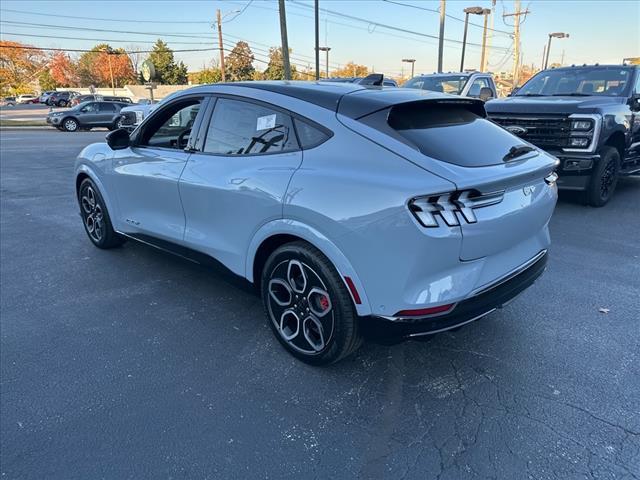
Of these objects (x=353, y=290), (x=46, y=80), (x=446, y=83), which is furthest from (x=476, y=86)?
(x=46, y=80)

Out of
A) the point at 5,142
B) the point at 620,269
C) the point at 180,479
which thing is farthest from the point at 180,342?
the point at 5,142

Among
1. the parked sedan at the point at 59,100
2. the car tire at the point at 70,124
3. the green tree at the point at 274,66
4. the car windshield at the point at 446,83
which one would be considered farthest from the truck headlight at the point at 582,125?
the green tree at the point at 274,66

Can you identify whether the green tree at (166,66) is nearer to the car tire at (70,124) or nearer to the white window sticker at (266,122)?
the car tire at (70,124)

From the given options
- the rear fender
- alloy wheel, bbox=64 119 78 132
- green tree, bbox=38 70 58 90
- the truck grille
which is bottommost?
alloy wheel, bbox=64 119 78 132

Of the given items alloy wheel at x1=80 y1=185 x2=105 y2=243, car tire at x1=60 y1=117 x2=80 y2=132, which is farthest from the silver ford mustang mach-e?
car tire at x1=60 y1=117 x2=80 y2=132

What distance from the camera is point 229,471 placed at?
2.12 m

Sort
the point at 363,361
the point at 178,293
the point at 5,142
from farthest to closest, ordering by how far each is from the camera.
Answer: the point at 5,142
the point at 178,293
the point at 363,361

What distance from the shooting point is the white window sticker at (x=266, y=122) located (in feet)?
9.68

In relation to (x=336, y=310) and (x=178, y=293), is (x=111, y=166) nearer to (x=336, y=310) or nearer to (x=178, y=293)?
(x=178, y=293)

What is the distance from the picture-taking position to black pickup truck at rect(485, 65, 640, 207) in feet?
20.8

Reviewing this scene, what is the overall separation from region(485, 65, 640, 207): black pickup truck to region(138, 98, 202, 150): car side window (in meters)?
4.74

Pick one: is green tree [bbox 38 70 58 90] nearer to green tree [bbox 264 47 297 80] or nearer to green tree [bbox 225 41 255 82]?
green tree [bbox 225 41 255 82]

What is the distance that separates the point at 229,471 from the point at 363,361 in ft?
3.72

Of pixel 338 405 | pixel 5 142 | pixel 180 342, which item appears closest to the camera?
pixel 338 405
